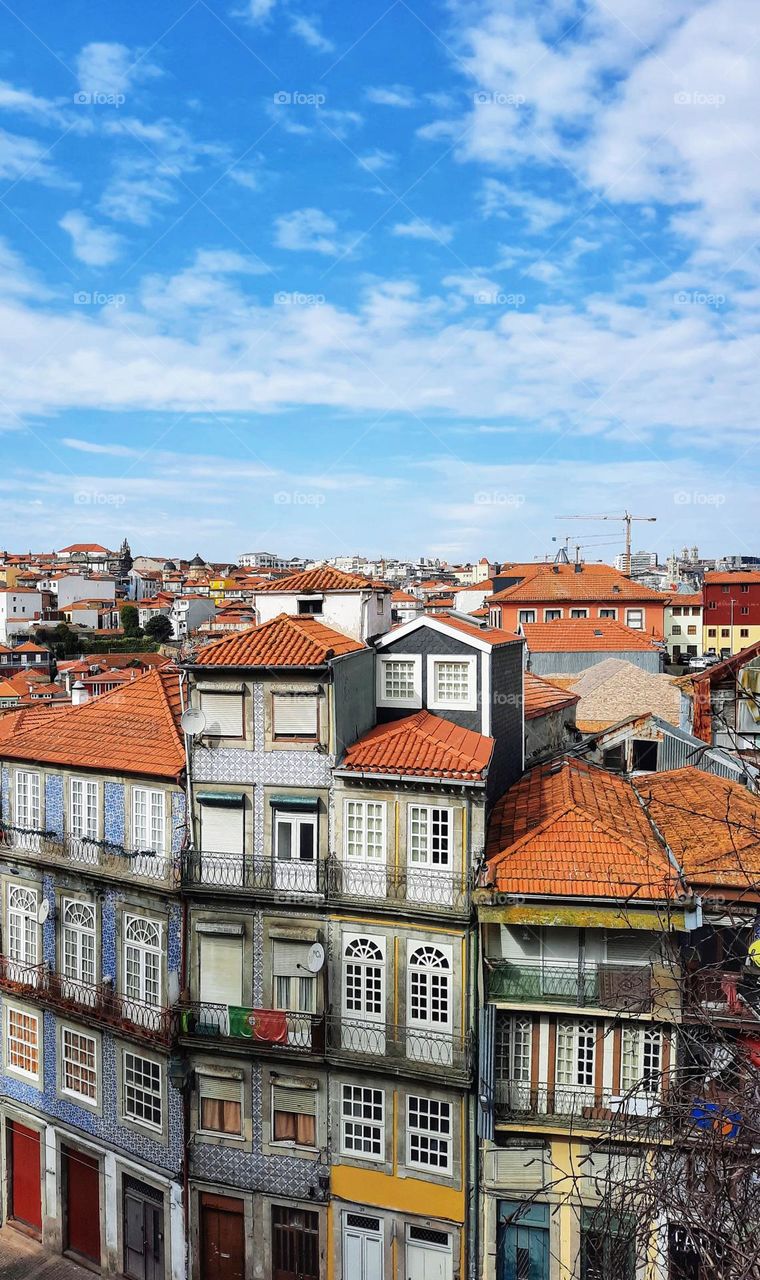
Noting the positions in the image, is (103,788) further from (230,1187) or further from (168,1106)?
(230,1187)

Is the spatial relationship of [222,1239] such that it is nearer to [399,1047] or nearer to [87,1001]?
[87,1001]

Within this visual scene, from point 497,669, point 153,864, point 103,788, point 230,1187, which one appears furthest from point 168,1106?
point 497,669

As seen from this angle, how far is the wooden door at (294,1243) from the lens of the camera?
675 inches

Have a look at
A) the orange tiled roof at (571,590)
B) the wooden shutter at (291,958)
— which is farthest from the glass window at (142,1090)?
the orange tiled roof at (571,590)

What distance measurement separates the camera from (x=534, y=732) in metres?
22.0

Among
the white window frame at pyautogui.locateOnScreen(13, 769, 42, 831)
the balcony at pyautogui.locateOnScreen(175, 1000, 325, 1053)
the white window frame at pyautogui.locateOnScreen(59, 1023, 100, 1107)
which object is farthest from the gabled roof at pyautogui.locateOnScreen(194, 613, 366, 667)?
the white window frame at pyautogui.locateOnScreen(59, 1023, 100, 1107)

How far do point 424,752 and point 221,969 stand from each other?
606cm

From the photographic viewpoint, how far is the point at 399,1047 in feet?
53.1

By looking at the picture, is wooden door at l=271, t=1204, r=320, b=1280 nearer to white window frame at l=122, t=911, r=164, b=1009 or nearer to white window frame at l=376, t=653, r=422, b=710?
white window frame at l=122, t=911, r=164, b=1009

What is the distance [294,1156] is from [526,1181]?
4.54 metres

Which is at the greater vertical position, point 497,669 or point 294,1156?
point 497,669

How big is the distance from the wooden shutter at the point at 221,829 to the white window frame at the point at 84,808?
301 cm

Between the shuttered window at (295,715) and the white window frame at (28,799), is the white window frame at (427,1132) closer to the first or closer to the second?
the shuttered window at (295,715)

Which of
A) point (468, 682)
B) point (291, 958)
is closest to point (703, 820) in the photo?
point (468, 682)
